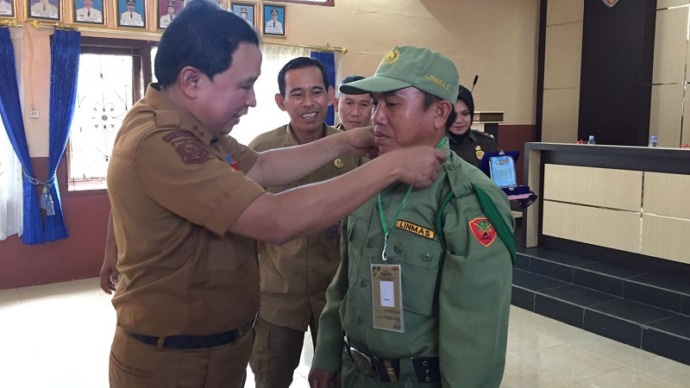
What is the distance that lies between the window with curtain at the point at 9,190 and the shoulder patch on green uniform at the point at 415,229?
4.72 m

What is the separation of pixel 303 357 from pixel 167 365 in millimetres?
2442

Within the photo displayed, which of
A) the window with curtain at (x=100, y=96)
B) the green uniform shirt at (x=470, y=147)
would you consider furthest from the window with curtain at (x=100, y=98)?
the green uniform shirt at (x=470, y=147)

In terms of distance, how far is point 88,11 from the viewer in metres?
5.24

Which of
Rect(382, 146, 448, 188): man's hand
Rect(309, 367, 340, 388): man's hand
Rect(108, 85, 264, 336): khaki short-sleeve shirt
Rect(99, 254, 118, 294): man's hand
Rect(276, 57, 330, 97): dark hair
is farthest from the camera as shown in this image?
Rect(276, 57, 330, 97): dark hair

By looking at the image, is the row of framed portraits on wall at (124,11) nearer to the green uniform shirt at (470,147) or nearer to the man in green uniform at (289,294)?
the green uniform shirt at (470,147)

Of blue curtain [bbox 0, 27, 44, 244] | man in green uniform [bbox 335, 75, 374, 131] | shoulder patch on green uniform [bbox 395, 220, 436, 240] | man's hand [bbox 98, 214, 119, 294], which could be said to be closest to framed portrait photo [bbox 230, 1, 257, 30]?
blue curtain [bbox 0, 27, 44, 244]

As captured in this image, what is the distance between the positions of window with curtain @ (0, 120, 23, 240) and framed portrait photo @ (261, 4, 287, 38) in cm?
269

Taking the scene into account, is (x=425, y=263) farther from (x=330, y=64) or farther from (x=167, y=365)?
(x=330, y=64)

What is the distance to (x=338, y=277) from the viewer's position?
5.50 ft

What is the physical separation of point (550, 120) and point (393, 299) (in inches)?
293

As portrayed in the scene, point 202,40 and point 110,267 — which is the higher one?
point 202,40

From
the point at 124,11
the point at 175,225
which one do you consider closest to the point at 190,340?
the point at 175,225

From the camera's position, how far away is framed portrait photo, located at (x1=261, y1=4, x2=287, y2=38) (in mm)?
6137

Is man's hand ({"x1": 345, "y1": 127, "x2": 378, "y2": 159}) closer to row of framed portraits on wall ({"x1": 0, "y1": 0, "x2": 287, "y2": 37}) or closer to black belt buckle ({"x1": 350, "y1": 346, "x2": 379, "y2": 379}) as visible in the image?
black belt buckle ({"x1": 350, "y1": 346, "x2": 379, "y2": 379})
